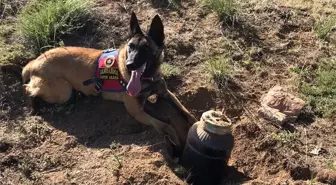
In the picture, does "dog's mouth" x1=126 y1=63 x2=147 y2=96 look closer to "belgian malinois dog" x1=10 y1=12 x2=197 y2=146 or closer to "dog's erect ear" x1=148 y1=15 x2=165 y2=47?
"belgian malinois dog" x1=10 y1=12 x2=197 y2=146

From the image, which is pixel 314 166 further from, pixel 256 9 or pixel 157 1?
pixel 157 1

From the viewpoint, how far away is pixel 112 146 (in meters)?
4.66

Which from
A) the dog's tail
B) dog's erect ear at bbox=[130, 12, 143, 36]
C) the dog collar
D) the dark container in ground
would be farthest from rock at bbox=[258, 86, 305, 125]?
the dog's tail

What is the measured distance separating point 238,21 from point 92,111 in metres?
2.36

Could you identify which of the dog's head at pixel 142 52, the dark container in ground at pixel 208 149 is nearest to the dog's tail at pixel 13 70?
the dog's head at pixel 142 52

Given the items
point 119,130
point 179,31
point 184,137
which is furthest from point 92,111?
point 179,31

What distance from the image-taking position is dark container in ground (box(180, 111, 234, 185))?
4.27 m

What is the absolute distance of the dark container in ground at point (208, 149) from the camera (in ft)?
14.0

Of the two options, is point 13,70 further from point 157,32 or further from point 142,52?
point 157,32

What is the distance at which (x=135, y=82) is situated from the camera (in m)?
4.80

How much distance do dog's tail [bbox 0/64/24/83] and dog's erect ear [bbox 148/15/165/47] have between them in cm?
191

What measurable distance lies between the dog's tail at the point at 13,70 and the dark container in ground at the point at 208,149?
98.7 inches

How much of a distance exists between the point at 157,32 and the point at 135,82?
2.02 feet

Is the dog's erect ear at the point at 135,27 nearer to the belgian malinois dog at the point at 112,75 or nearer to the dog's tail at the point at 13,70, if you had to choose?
the belgian malinois dog at the point at 112,75
